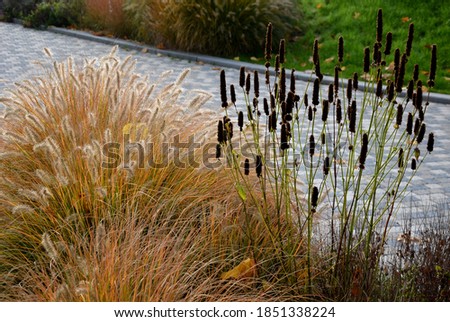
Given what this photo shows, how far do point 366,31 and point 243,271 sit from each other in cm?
995

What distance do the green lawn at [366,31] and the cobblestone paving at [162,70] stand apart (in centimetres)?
111

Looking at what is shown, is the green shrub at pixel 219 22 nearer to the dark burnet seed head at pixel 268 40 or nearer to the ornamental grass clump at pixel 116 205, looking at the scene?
the ornamental grass clump at pixel 116 205

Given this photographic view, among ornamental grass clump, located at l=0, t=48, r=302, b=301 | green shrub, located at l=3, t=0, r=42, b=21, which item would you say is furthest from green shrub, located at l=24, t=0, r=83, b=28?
ornamental grass clump, located at l=0, t=48, r=302, b=301

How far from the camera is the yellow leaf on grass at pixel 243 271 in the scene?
321 cm

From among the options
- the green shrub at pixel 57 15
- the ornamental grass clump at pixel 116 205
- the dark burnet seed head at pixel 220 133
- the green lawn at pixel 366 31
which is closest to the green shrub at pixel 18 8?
the green shrub at pixel 57 15

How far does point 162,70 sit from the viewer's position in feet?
38.9

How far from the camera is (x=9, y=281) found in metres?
3.42

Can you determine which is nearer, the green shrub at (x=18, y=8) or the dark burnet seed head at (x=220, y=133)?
the dark burnet seed head at (x=220, y=133)

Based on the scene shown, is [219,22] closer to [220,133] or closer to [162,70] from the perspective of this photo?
[162,70]

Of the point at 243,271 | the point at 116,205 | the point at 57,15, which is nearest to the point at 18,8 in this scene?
the point at 57,15

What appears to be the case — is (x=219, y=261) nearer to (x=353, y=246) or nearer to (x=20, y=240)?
(x=353, y=246)

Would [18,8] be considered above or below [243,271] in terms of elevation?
above

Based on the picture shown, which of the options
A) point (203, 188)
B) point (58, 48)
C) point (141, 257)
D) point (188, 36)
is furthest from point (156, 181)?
point (58, 48)

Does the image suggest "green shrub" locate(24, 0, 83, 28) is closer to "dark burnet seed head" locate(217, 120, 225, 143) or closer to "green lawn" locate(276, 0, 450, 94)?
"green lawn" locate(276, 0, 450, 94)
